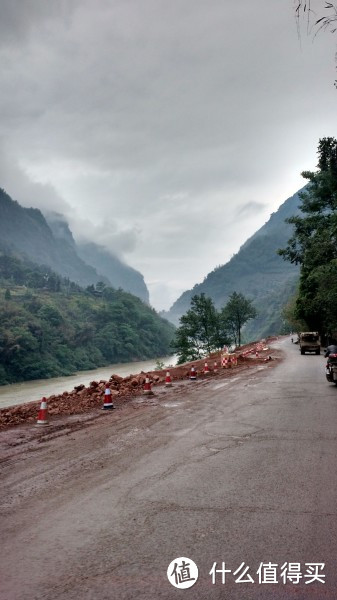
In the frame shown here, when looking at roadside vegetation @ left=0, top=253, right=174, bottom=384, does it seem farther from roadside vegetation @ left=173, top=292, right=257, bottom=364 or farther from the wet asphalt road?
the wet asphalt road

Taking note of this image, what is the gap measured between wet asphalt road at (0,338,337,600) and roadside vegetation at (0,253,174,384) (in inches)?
2841

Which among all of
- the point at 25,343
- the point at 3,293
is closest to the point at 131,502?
the point at 25,343

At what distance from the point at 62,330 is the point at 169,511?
4080 inches

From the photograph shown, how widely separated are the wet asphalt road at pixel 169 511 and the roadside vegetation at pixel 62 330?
237 ft

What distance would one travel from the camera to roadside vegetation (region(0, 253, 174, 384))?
80.7m

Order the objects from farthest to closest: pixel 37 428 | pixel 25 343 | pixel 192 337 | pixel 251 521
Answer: pixel 25 343 < pixel 192 337 < pixel 37 428 < pixel 251 521

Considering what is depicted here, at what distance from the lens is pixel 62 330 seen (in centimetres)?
10450

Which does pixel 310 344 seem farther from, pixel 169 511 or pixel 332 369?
pixel 169 511

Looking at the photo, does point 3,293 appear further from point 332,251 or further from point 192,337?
point 332,251

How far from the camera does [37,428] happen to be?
9844 millimetres

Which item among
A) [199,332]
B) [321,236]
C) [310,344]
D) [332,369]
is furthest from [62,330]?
[332,369]

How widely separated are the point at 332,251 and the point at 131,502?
1290 inches

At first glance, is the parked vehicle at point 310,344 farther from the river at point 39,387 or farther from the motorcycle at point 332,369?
the river at point 39,387

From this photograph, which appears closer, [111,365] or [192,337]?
[192,337]
